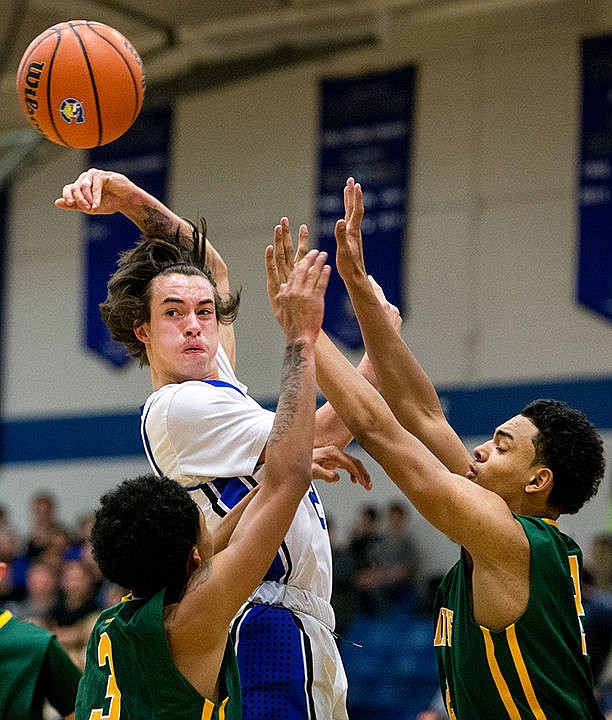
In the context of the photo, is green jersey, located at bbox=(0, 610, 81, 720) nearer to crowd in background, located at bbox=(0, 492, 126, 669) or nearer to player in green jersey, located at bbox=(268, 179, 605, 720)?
player in green jersey, located at bbox=(268, 179, 605, 720)

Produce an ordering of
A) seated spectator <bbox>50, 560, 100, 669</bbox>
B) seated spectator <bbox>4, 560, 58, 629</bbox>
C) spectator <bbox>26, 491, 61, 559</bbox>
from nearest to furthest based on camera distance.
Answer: seated spectator <bbox>50, 560, 100, 669</bbox>, seated spectator <bbox>4, 560, 58, 629</bbox>, spectator <bbox>26, 491, 61, 559</bbox>

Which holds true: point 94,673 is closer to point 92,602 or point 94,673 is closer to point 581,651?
point 581,651

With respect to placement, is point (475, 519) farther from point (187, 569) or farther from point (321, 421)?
point (321, 421)

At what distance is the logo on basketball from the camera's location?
4656 millimetres

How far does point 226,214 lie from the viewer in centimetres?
1407

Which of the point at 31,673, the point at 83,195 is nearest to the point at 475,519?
the point at 83,195

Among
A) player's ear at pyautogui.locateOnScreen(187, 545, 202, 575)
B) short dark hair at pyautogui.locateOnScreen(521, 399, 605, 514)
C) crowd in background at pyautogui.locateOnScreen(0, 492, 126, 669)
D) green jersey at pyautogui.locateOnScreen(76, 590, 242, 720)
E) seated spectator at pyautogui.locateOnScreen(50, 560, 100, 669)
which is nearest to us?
green jersey at pyautogui.locateOnScreen(76, 590, 242, 720)

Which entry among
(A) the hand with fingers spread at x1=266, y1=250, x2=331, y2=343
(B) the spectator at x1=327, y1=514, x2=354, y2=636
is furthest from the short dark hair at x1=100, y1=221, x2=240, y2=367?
(B) the spectator at x1=327, y1=514, x2=354, y2=636

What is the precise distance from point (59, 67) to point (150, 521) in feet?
7.26

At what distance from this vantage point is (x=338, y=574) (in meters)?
11.6

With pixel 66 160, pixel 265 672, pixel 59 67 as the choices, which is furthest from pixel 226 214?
pixel 265 672

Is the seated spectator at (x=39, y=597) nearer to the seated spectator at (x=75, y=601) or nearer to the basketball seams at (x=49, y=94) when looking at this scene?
the seated spectator at (x=75, y=601)

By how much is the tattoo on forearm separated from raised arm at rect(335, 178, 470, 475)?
607 mm

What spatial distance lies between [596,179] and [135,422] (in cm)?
570
